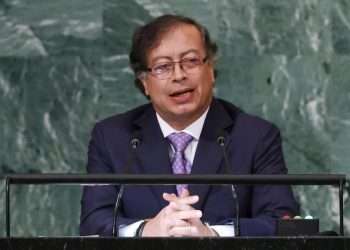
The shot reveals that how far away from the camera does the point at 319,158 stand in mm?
6305

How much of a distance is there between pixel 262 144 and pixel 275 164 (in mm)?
82

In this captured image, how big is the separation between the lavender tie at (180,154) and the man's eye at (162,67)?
23 cm

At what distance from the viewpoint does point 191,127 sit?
4898 mm

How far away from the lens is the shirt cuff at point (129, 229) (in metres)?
4.47

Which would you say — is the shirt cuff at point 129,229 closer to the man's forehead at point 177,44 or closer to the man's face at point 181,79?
the man's face at point 181,79

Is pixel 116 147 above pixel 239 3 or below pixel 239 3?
below

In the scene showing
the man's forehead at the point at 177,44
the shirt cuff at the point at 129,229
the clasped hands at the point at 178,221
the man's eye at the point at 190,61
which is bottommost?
the shirt cuff at the point at 129,229
